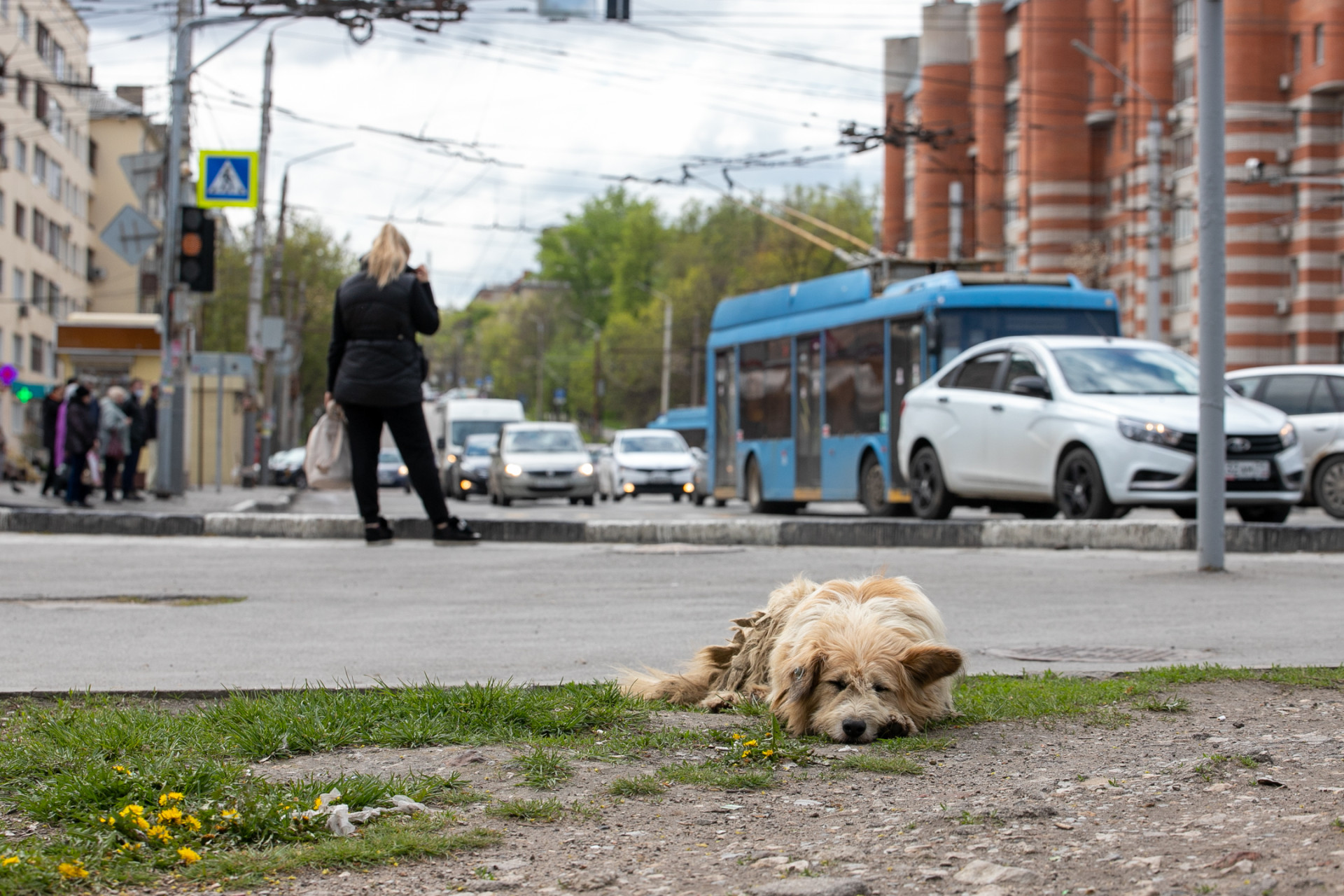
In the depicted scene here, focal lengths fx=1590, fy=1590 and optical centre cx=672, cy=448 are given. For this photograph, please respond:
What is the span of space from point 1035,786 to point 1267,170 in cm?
5142

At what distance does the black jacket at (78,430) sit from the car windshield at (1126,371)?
12.1 m

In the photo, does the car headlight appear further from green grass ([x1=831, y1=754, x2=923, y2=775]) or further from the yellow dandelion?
the yellow dandelion

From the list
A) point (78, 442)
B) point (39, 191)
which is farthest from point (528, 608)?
point (39, 191)

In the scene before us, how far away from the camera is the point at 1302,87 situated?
50.2 meters

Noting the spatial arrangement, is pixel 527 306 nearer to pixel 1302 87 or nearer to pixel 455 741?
pixel 1302 87

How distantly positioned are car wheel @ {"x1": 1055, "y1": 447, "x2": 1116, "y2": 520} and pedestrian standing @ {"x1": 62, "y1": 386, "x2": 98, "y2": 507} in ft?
40.2

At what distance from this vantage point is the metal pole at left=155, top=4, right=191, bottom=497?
22.7 metres

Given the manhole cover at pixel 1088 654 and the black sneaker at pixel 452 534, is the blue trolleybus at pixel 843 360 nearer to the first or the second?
the black sneaker at pixel 452 534

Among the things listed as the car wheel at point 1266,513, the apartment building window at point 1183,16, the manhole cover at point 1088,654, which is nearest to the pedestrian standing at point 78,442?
the car wheel at point 1266,513

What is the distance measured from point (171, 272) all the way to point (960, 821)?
2096 centimetres

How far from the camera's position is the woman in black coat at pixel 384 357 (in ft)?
36.3

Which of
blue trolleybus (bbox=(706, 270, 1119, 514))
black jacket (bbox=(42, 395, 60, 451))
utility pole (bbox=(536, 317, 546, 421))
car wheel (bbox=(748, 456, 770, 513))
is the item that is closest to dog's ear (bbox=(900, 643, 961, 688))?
blue trolleybus (bbox=(706, 270, 1119, 514))

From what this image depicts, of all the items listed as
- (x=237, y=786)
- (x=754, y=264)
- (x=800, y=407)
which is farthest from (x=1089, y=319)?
(x=754, y=264)

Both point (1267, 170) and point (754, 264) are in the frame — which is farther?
point (754, 264)
